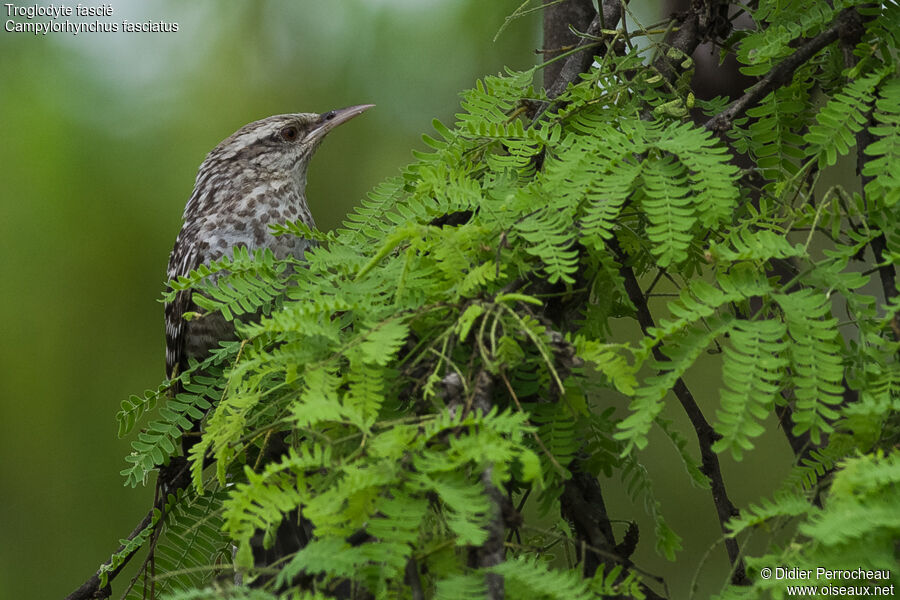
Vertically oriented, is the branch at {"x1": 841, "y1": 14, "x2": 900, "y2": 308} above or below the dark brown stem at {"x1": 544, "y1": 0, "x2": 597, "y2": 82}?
below

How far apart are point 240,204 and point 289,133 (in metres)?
0.49

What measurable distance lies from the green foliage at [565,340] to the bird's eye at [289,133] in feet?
6.00

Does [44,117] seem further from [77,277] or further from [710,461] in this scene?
[710,461]

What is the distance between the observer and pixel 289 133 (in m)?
3.88

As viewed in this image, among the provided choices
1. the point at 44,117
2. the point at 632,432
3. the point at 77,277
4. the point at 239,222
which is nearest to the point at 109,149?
the point at 44,117

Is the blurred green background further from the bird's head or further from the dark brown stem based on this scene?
the dark brown stem

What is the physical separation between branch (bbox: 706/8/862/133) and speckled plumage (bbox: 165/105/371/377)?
1.71 meters

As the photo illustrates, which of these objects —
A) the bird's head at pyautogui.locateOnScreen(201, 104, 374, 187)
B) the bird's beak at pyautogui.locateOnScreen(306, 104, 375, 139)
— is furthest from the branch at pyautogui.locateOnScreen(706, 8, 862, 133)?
the bird's beak at pyautogui.locateOnScreen(306, 104, 375, 139)

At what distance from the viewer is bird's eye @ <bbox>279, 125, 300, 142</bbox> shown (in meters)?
3.86

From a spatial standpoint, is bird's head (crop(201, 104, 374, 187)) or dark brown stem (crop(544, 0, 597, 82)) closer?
dark brown stem (crop(544, 0, 597, 82))

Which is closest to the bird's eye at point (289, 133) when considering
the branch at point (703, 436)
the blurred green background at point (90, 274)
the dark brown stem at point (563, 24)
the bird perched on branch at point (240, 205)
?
the bird perched on branch at point (240, 205)

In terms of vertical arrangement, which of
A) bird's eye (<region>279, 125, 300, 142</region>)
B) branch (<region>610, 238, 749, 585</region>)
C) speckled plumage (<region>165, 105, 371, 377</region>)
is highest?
bird's eye (<region>279, 125, 300, 142</region>)

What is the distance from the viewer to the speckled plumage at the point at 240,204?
343cm

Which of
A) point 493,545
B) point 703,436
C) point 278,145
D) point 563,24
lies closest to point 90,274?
point 278,145
